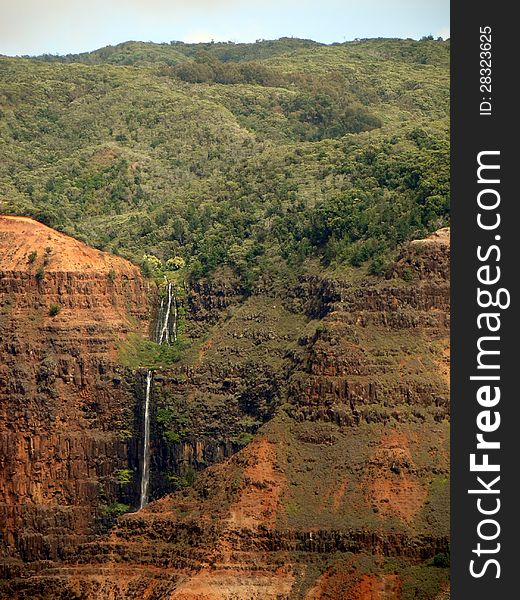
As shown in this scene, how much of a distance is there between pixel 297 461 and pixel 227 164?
53.2 metres

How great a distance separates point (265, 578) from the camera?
11725cm

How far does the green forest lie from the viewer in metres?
139

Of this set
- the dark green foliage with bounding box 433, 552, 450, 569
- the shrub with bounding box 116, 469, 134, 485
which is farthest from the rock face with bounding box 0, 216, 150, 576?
the dark green foliage with bounding box 433, 552, 450, 569

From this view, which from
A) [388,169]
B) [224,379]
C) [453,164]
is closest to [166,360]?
[224,379]

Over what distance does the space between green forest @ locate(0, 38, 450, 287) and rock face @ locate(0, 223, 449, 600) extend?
4212 mm

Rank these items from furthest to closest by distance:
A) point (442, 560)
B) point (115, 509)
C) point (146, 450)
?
point (146, 450), point (115, 509), point (442, 560)

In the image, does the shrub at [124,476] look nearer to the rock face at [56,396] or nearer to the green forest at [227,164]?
the rock face at [56,396]

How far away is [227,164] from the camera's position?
569ft

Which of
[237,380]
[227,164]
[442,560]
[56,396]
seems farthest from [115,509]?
[227,164]

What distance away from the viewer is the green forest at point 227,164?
139 m

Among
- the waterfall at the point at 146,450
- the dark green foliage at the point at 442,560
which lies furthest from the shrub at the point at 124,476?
the dark green foliage at the point at 442,560

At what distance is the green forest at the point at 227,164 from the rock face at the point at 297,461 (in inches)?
166

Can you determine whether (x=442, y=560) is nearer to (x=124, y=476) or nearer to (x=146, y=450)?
(x=146, y=450)

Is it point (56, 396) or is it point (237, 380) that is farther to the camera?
point (56, 396)
